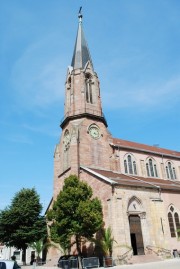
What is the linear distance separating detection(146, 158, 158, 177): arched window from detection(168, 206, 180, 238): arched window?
8.63m

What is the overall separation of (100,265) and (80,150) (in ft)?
46.7

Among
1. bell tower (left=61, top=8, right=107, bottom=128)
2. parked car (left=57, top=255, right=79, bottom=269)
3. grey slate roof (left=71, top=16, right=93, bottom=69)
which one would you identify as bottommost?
parked car (left=57, top=255, right=79, bottom=269)

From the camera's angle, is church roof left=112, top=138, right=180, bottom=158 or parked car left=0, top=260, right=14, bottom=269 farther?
church roof left=112, top=138, right=180, bottom=158

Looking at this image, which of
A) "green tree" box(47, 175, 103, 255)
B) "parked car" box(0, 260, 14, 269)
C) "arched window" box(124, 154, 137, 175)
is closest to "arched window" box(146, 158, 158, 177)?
"arched window" box(124, 154, 137, 175)

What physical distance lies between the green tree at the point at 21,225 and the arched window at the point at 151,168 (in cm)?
1728

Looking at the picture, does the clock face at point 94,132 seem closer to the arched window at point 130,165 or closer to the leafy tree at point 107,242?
the arched window at point 130,165

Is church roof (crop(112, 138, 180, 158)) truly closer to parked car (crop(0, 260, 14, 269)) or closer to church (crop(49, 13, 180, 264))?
church (crop(49, 13, 180, 264))

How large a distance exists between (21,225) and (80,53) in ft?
95.5

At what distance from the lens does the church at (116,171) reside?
83.9 ft

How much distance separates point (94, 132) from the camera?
3616 cm

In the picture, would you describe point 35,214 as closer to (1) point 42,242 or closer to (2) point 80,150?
(1) point 42,242

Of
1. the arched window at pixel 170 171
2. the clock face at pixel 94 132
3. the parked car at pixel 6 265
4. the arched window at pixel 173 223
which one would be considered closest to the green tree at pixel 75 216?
the arched window at pixel 173 223

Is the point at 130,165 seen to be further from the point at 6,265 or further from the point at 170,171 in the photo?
the point at 6,265

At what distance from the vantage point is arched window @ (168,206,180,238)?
1122 inches
